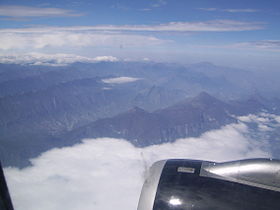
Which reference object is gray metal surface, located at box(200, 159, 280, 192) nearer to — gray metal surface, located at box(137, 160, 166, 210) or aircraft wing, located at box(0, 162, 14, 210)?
gray metal surface, located at box(137, 160, 166, 210)

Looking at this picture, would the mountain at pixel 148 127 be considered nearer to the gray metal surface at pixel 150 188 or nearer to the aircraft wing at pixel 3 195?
the gray metal surface at pixel 150 188

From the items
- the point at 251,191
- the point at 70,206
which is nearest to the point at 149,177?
the point at 251,191

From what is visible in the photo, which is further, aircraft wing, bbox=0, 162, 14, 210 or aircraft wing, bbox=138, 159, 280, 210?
aircraft wing, bbox=138, 159, 280, 210

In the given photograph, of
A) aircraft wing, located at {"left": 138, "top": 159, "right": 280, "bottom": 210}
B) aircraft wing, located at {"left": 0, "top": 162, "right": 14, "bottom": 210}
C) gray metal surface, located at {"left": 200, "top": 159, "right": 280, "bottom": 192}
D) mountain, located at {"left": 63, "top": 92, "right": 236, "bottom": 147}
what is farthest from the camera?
mountain, located at {"left": 63, "top": 92, "right": 236, "bottom": 147}

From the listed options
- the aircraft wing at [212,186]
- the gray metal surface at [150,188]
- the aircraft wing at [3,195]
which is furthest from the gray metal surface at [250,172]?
the aircraft wing at [3,195]

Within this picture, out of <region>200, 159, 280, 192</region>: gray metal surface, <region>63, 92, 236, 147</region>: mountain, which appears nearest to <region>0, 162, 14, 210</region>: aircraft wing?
<region>200, 159, 280, 192</region>: gray metal surface

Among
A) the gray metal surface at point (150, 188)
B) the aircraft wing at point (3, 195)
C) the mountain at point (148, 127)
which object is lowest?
the mountain at point (148, 127)

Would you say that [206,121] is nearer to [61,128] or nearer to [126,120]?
[126,120]
